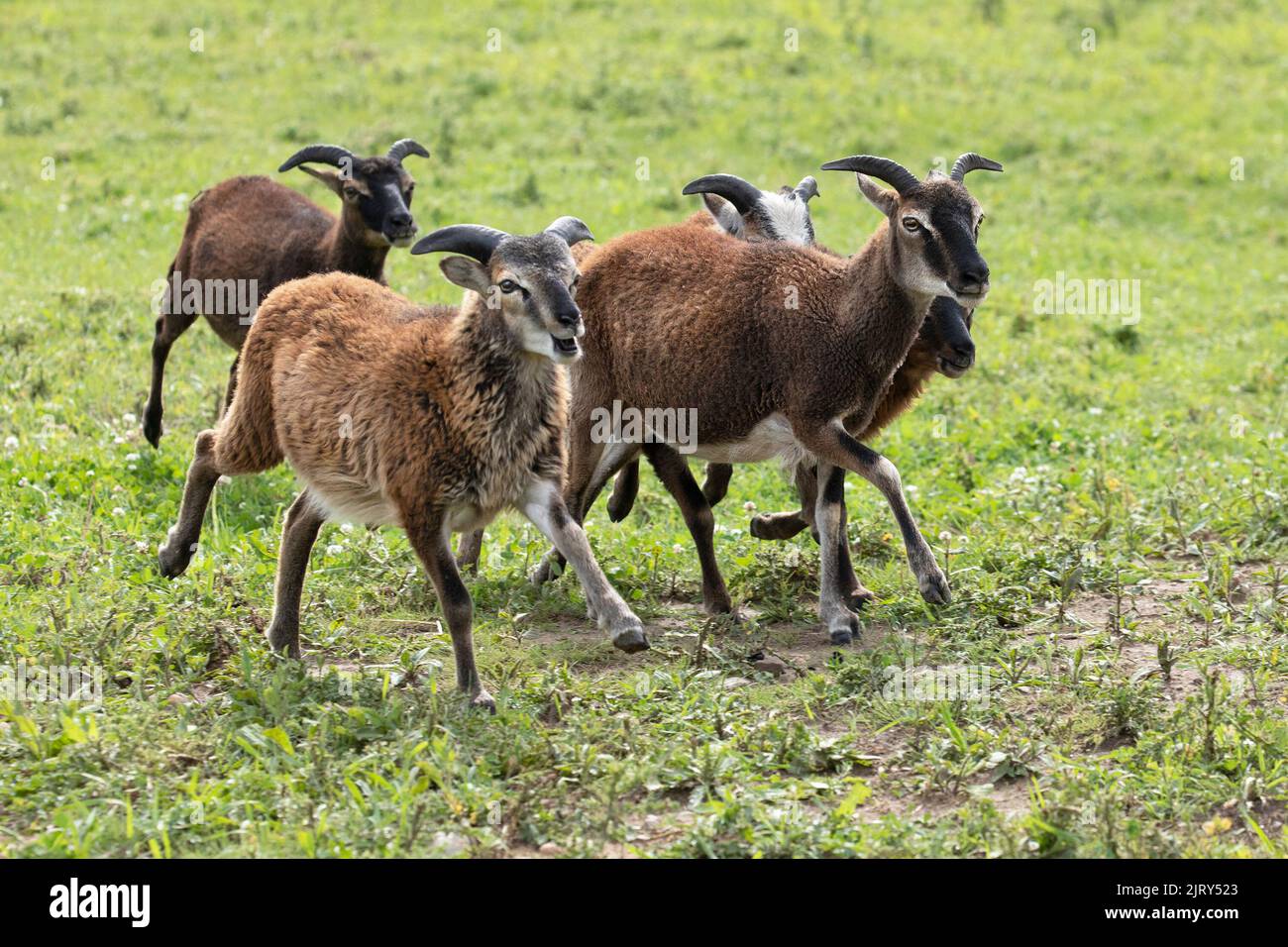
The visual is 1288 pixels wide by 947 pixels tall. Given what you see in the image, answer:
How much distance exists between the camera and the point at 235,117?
17.9 meters

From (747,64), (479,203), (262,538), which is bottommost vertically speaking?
(262,538)

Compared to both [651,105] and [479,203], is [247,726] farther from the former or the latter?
[651,105]

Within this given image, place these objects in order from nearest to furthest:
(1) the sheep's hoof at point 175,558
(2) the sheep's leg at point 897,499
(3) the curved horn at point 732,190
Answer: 1. (2) the sheep's leg at point 897,499
2. (1) the sheep's hoof at point 175,558
3. (3) the curved horn at point 732,190

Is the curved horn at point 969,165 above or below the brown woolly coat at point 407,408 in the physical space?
above

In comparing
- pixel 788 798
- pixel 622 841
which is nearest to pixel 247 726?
pixel 622 841

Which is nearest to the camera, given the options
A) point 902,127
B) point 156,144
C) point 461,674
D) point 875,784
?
point 875,784

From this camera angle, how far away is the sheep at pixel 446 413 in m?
6.43

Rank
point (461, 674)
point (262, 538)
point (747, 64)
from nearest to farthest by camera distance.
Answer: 1. point (461, 674)
2. point (262, 538)
3. point (747, 64)

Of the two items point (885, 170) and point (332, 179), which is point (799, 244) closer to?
point (885, 170)

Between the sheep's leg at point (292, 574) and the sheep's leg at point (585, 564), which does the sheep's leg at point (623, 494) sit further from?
the sheep's leg at point (292, 574)

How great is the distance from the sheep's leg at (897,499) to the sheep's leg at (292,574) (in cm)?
237

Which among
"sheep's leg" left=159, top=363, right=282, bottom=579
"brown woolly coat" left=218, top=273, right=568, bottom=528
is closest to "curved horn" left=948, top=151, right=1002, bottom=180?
"brown woolly coat" left=218, top=273, right=568, bottom=528

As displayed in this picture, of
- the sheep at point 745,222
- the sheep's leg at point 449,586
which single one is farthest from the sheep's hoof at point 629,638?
the sheep at point 745,222

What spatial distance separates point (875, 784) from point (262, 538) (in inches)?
151
